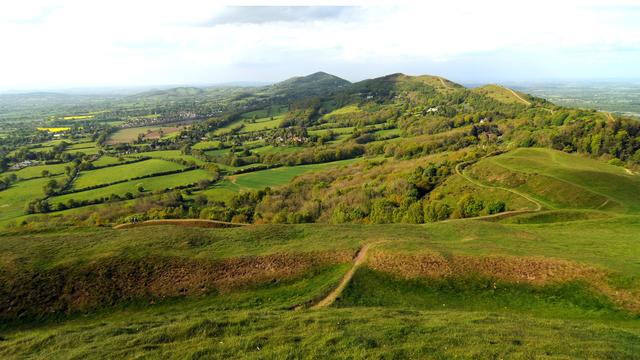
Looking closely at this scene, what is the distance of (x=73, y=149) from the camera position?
173 m

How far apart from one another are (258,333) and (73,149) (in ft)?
652

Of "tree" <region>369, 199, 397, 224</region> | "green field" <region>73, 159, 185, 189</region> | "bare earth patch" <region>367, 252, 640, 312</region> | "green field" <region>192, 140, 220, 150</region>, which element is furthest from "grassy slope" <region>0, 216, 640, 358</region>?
A: "green field" <region>192, 140, 220, 150</region>

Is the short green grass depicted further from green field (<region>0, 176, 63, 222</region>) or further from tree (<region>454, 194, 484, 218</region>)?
tree (<region>454, 194, 484, 218</region>)

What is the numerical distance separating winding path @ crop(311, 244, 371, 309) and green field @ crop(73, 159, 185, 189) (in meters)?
111

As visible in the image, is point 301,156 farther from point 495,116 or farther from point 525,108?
point 525,108

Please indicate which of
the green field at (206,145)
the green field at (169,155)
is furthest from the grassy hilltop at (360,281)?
the green field at (206,145)

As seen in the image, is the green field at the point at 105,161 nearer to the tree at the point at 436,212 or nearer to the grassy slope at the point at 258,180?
the grassy slope at the point at 258,180

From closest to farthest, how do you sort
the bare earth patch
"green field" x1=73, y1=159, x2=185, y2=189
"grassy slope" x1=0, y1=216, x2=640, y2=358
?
"grassy slope" x1=0, y1=216, x2=640, y2=358, the bare earth patch, "green field" x1=73, y1=159, x2=185, y2=189

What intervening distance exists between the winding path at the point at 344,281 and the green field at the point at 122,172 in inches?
4380

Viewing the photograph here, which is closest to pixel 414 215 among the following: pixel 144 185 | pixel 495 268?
pixel 495 268

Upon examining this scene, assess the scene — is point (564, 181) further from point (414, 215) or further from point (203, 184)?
point (203, 184)

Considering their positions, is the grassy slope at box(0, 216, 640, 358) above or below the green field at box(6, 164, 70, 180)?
above

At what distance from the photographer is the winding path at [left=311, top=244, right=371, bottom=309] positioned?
2520 cm

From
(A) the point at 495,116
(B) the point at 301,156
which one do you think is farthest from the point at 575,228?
(A) the point at 495,116
